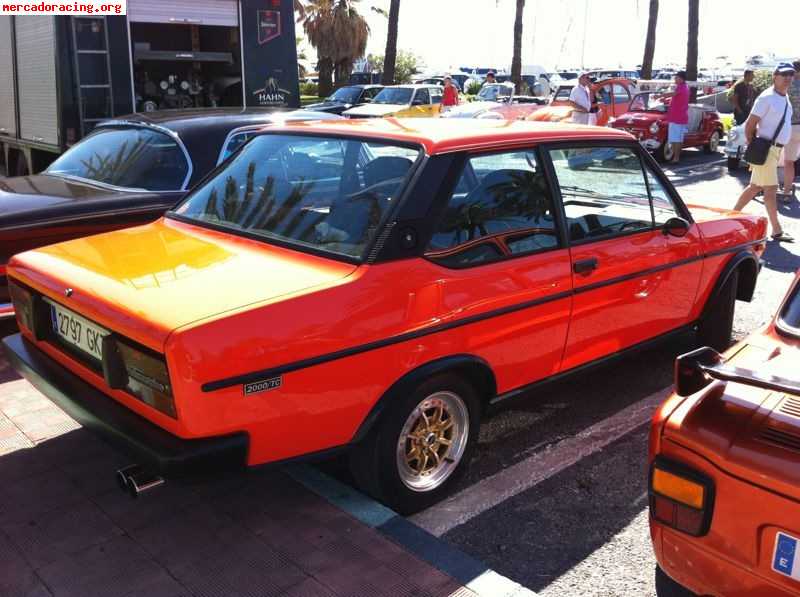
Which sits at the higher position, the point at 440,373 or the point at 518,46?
the point at 518,46

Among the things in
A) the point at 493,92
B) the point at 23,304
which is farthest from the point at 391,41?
the point at 23,304

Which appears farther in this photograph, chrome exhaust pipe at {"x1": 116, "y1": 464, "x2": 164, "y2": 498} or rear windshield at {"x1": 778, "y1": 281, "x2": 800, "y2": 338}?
chrome exhaust pipe at {"x1": 116, "y1": 464, "x2": 164, "y2": 498}

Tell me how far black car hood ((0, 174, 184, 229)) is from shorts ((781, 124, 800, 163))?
8345mm

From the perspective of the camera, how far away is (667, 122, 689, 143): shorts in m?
14.9

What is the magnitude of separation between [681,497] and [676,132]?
46.1 ft

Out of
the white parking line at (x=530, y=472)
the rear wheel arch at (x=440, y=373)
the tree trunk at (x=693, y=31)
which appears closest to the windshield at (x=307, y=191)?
the rear wheel arch at (x=440, y=373)

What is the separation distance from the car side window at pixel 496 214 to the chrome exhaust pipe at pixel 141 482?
4.53 feet

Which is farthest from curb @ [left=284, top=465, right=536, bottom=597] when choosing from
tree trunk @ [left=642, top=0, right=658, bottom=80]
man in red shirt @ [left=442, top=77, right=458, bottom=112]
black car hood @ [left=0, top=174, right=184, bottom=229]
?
tree trunk @ [left=642, top=0, right=658, bottom=80]

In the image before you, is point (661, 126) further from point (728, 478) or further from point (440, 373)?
point (728, 478)

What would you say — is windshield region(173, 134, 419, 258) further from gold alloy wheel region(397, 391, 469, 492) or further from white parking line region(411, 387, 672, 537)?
white parking line region(411, 387, 672, 537)

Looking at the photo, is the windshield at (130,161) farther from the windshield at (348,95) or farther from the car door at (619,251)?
the windshield at (348,95)

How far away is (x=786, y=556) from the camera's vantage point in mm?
2018

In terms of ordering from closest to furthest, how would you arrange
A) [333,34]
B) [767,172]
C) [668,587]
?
[668,587], [767,172], [333,34]

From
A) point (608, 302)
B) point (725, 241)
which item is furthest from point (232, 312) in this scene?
point (725, 241)
